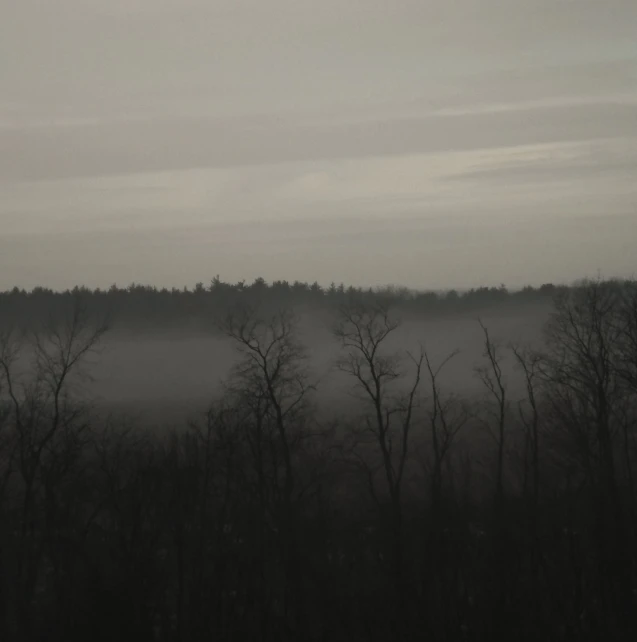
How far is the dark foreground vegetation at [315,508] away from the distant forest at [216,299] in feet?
18.8

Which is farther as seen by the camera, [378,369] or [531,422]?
[531,422]

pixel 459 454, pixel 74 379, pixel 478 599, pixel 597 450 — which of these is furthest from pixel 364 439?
pixel 478 599

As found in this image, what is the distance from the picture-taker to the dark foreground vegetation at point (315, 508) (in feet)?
64.6

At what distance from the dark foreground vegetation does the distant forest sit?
5.74 metres

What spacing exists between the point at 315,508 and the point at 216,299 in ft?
71.5

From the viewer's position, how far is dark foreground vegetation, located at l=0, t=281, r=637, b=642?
19703mm

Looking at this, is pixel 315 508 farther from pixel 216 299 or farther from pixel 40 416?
pixel 216 299

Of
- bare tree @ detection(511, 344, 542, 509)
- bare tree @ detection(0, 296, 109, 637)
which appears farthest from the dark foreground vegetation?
bare tree @ detection(511, 344, 542, 509)

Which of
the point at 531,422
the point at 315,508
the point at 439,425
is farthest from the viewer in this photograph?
the point at 439,425

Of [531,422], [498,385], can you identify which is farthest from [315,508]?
[498,385]

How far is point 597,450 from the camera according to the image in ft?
100

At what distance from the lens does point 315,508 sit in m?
28.1

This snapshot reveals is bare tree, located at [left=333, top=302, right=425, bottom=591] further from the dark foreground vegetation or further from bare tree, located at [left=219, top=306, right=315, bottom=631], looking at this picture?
bare tree, located at [left=219, top=306, right=315, bottom=631]

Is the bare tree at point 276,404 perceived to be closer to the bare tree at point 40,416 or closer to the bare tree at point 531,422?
the bare tree at point 40,416
